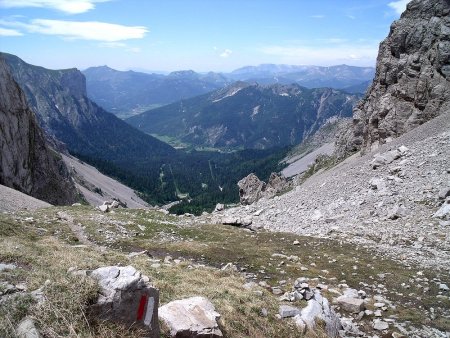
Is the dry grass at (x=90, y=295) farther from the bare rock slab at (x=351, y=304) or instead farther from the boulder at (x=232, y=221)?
the boulder at (x=232, y=221)

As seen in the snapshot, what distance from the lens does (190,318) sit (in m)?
12.5

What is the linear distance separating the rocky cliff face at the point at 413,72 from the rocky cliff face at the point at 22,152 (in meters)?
70.3

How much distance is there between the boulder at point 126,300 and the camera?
10336 millimetres

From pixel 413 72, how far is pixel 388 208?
47.9 meters

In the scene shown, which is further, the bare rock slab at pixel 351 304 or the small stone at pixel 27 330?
the bare rock slab at pixel 351 304

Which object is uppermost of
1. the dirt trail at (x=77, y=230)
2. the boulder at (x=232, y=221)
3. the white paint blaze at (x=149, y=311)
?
the white paint blaze at (x=149, y=311)

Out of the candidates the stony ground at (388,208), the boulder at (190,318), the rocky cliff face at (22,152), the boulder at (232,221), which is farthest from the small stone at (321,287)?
the rocky cliff face at (22,152)

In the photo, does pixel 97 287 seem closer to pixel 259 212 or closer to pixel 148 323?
pixel 148 323

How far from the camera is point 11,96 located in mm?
76500

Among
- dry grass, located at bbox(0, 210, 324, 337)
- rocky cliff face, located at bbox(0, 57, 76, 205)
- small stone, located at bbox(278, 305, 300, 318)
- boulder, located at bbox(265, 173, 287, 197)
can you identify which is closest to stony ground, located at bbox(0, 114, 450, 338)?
dry grass, located at bbox(0, 210, 324, 337)

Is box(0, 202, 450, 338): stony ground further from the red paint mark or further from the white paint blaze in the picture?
the white paint blaze

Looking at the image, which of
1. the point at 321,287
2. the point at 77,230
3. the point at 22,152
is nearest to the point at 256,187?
the point at 22,152

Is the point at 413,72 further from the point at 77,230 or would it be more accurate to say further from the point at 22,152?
the point at 22,152

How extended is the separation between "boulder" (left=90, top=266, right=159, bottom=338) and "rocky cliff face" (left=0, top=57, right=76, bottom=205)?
66285 mm
